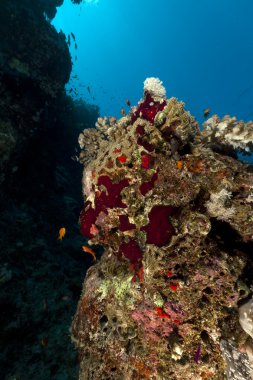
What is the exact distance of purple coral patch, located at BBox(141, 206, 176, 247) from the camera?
305 cm

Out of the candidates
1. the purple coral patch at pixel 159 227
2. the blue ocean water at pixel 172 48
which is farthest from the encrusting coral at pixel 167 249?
the blue ocean water at pixel 172 48

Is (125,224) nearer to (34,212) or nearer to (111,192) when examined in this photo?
(111,192)

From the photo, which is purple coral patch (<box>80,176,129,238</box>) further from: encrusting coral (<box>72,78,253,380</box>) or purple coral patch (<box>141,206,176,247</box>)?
purple coral patch (<box>141,206,176,247</box>)

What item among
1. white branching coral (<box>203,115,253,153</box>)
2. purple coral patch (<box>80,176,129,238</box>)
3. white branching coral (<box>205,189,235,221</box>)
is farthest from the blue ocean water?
white branching coral (<box>205,189,235,221</box>)

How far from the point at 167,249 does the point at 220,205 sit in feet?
3.10

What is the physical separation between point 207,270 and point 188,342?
0.88 m

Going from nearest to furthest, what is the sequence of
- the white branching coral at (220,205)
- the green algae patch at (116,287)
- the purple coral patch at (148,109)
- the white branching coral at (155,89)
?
the white branching coral at (220,205), the green algae patch at (116,287), the purple coral patch at (148,109), the white branching coral at (155,89)

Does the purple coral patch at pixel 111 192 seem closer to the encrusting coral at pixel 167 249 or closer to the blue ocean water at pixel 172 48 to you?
the encrusting coral at pixel 167 249

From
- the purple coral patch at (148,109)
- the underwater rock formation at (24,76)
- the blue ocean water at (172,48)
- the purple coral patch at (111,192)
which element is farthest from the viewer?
the blue ocean water at (172,48)

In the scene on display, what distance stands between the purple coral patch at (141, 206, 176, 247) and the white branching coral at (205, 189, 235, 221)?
1.77ft

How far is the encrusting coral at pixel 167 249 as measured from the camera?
119 inches

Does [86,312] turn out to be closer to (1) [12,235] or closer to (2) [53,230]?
(1) [12,235]

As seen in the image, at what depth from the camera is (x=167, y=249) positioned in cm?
305

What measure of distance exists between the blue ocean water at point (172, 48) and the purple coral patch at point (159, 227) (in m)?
108
